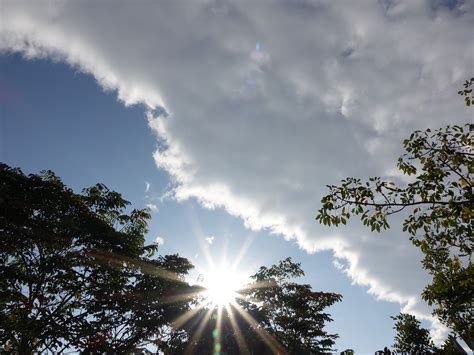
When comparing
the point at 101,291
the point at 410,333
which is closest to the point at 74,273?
the point at 101,291

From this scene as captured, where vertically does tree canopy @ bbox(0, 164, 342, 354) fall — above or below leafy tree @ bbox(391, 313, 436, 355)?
below

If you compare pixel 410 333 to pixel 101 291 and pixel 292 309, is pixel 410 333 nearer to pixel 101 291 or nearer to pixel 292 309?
pixel 292 309

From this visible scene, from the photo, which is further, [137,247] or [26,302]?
[137,247]

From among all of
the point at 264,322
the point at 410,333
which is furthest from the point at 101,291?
the point at 410,333

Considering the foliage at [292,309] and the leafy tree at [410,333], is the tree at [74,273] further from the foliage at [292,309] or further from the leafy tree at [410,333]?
the leafy tree at [410,333]

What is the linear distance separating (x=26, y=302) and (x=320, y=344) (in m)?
21.6

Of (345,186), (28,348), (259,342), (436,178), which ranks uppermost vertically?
(436,178)

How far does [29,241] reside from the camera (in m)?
15.3

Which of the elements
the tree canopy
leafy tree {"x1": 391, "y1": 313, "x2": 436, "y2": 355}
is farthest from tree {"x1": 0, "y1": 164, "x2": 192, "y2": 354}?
leafy tree {"x1": 391, "y1": 313, "x2": 436, "y2": 355}

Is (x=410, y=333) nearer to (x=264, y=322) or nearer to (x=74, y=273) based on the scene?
(x=264, y=322)

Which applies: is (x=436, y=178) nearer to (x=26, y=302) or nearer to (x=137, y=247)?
(x=137, y=247)

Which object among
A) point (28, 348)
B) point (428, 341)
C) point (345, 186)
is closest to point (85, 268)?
point (28, 348)

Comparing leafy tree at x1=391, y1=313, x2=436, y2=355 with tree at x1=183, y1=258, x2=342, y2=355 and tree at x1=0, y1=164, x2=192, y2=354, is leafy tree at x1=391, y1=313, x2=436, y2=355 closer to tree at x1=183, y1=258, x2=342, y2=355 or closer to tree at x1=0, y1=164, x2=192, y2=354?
tree at x1=183, y1=258, x2=342, y2=355

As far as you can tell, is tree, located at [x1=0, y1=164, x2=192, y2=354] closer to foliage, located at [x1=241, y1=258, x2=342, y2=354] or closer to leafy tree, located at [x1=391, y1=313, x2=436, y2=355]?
foliage, located at [x1=241, y1=258, x2=342, y2=354]
